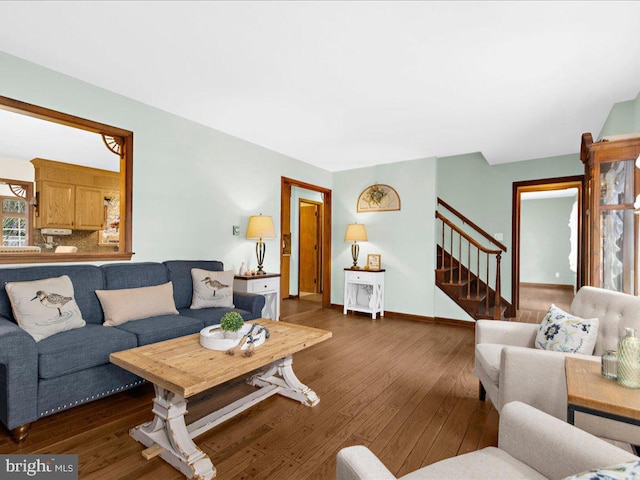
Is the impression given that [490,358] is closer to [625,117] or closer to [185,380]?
[185,380]

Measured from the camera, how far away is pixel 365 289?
17.6ft

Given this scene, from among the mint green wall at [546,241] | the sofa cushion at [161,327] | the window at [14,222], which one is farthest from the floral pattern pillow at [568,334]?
the mint green wall at [546,241]

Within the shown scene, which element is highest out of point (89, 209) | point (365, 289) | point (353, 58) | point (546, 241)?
point (353, 58)

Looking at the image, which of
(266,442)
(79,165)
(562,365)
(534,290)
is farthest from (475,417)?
(534,290)

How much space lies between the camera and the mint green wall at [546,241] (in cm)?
784

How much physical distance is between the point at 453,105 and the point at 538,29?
1082 millimetres

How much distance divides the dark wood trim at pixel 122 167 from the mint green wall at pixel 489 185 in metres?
4.06

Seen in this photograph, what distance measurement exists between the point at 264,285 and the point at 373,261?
6.74ft

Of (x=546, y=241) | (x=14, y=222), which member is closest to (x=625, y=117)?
(x=14, y=222)

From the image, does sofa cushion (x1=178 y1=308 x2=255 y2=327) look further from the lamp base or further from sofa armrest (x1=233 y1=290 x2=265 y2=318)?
the lamp base

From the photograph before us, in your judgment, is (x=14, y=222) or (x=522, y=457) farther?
(x=14, y=222)

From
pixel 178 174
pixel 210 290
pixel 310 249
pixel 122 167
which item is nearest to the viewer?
pixel 122 167

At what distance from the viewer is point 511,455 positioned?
1.12m

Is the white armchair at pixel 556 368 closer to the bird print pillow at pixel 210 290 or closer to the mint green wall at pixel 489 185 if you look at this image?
the bird print pillow at pixel 210 290
